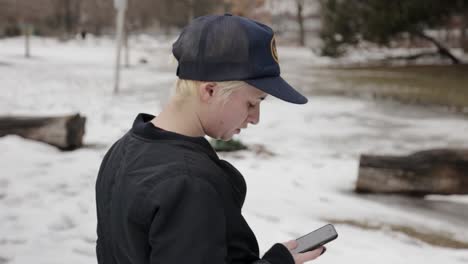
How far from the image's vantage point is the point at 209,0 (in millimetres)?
59906

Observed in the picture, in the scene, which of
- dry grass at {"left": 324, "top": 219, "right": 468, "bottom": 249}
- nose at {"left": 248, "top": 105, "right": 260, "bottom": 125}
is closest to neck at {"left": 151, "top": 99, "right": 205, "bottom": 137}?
nose at {"left": 248, "top": 105, "right": 260, "bottom": 125}

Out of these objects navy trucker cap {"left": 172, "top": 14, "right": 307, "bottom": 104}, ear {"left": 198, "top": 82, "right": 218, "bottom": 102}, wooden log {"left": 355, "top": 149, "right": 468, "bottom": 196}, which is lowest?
wooden log {"left": 355, "top": 149, "right": 468, "bottom": 196}

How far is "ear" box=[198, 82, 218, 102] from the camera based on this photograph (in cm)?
124

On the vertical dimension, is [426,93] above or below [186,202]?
below

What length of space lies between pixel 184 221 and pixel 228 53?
392 millimetres

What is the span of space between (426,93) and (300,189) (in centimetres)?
1071

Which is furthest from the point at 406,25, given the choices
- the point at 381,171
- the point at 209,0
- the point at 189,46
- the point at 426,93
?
the point at 209,0

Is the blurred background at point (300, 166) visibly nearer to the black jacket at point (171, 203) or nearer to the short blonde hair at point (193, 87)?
the short blonde hair at point (193, 87)

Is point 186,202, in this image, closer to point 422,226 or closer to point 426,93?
point 422,226

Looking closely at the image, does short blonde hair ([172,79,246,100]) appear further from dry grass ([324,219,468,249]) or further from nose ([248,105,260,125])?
dry grass ([324,219,468,249])

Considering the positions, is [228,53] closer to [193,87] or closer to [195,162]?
[193,87]

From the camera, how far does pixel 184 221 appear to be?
113 centimetres

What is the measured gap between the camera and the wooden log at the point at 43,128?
6.39 meters

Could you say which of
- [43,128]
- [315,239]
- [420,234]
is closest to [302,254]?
[315,239]
